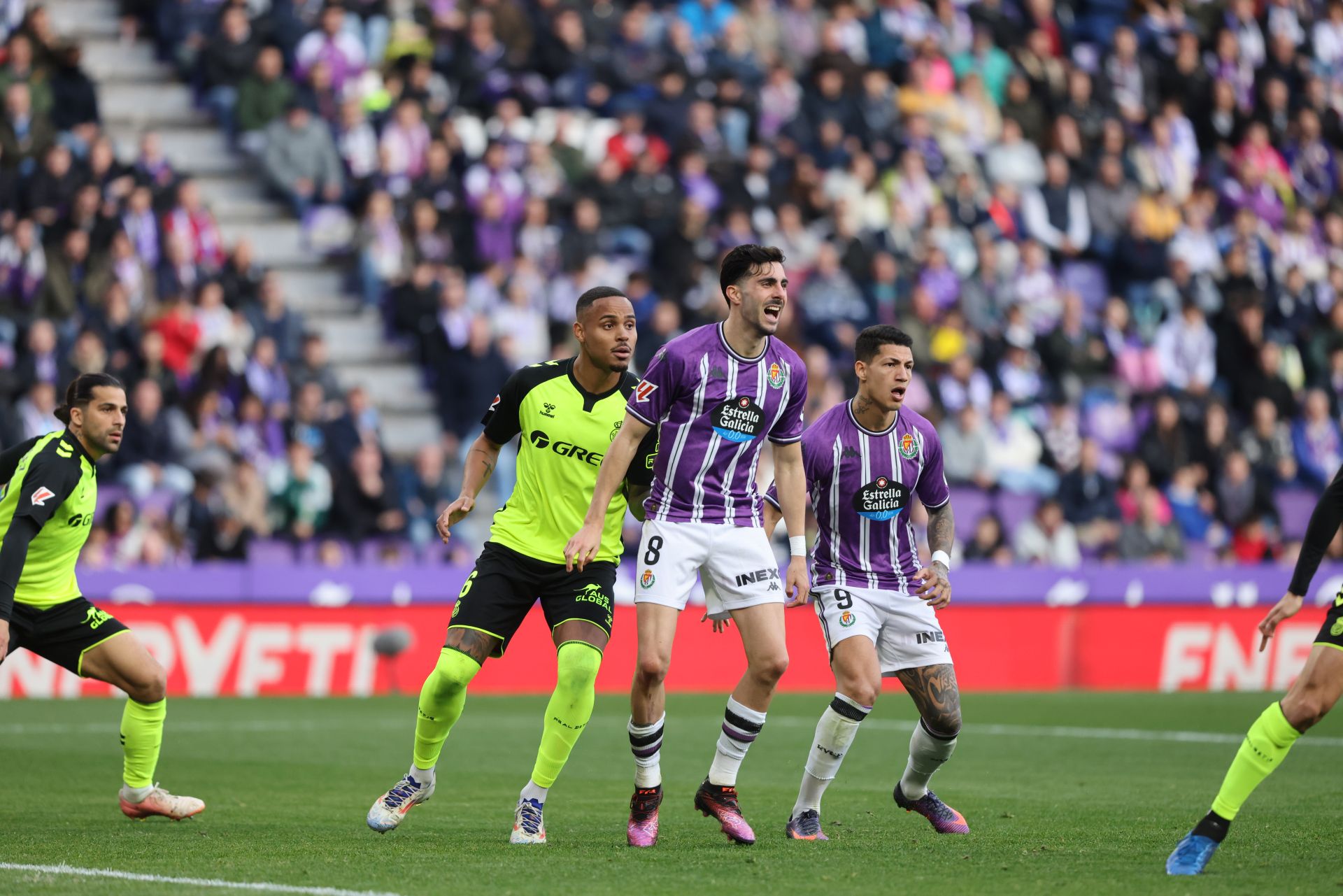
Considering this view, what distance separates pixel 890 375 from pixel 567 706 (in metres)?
2.40

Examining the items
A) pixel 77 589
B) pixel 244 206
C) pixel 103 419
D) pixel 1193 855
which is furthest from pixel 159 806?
pixel 244 206

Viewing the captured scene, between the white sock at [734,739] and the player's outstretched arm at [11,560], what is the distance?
3456 millimetres

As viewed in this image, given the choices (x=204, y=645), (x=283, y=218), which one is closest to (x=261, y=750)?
(x=204, y=645)

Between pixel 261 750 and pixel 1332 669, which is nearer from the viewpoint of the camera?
pixel 1332 669

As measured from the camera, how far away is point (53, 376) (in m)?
19.1

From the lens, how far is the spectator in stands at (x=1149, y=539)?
23328 mm

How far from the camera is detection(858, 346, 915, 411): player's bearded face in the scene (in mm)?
9742

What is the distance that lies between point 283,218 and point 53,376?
5.80m

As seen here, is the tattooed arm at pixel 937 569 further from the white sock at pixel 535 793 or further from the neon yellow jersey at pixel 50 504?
the neon yellow jersey at pixel 50 504

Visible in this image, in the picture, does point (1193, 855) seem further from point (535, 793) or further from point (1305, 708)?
point (535, 793)

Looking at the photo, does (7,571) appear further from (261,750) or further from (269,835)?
(261,750)

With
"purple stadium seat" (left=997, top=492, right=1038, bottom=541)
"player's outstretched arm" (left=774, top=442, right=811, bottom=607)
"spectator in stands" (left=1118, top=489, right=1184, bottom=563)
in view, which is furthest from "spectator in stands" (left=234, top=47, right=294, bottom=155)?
"player's outstretched arm" (left=774, top=442, right=811, bottom=607)

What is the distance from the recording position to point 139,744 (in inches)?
385

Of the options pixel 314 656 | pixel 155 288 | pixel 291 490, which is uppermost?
pixel 155 288
